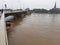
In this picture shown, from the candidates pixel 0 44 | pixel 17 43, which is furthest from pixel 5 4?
pixel 0 44

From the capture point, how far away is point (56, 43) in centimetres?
590

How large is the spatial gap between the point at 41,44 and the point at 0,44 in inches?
118

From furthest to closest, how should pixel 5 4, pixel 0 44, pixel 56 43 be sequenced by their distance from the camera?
pixel 5 4, pixel 56 43, pixel 0 44

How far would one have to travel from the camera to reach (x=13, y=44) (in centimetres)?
554

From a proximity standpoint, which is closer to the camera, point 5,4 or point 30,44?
point 30,44

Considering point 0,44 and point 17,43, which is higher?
point 0,44

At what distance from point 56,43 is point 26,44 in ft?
4.11

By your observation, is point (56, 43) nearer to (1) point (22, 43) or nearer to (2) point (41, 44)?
(2) point (41, 44)

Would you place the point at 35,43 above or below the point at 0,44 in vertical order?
below

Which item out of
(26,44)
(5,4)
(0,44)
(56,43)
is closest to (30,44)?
(26,44)

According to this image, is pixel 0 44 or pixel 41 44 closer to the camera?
pixel 0 44

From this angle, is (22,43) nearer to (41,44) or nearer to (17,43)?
(17,43)

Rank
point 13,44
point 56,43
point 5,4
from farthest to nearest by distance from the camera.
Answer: point 5,4 < point 56,43 < point 13,44

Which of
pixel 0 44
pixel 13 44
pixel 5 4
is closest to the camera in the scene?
pixel 0 44
